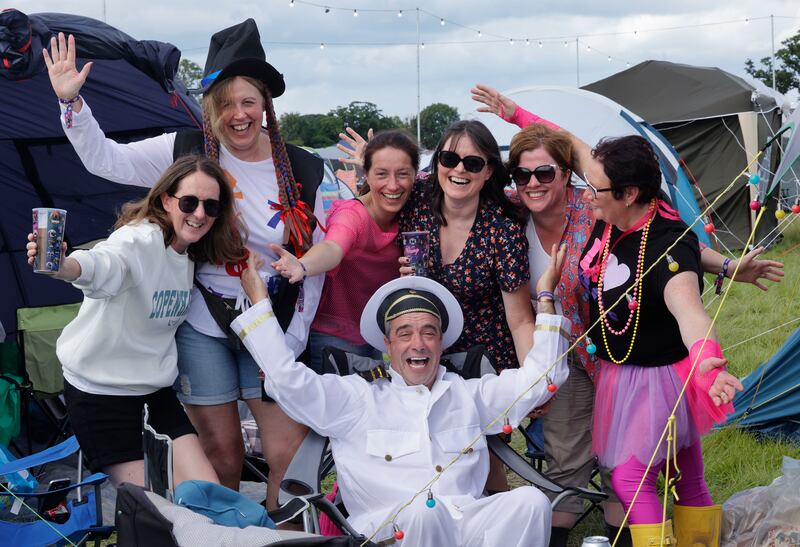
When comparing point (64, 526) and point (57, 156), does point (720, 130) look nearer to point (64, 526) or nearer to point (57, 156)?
point (57, 156)

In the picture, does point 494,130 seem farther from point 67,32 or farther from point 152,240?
point 152,240

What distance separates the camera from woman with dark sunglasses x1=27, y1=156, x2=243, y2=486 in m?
2.97

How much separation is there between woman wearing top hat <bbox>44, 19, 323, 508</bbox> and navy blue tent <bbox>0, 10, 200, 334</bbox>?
68.6 inches

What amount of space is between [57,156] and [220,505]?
368cm

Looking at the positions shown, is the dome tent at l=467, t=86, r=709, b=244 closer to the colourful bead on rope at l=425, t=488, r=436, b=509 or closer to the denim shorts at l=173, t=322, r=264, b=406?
the denim shorts at l=173, t=322, r=264, b=406

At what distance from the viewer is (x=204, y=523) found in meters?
2.28

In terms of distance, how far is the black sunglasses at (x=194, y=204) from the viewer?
3.02m

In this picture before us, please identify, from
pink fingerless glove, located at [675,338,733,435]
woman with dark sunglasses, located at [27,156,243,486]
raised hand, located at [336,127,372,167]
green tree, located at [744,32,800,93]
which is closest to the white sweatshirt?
woman with dark sunglasses, located at [27,156,243,486]

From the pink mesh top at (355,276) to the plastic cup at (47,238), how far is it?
111 cm

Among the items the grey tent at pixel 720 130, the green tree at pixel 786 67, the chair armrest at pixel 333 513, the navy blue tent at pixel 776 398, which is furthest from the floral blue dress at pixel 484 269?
the green tree at pixel 786 67

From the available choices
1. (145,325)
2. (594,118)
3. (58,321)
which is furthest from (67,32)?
(594,118)

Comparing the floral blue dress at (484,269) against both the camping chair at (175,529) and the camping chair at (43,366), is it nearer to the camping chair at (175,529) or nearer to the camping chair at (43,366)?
the camping chair at (175,529)

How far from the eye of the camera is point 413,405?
3.05 meters

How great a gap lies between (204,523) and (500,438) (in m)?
1.28
